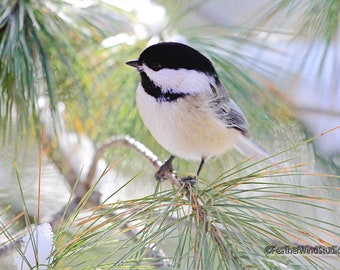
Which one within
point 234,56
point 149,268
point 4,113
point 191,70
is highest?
point 234,56

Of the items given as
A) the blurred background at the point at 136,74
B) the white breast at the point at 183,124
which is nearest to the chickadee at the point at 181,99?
the white breast at the point at 183,124

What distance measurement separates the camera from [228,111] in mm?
1353

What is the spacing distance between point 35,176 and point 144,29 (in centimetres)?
59

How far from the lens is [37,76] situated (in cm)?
125

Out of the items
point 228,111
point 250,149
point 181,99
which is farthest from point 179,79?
point 250,149

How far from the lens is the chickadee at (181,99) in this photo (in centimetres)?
121

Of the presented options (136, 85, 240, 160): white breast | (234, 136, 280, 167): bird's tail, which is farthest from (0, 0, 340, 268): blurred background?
(136, 85, 240, 160): white breast

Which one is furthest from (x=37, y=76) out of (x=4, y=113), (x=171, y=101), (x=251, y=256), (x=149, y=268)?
(x=251, y=256)

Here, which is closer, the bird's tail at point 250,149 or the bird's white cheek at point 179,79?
the bird's white cheek at point 179,79

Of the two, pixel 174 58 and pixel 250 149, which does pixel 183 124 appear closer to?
pixel 174 58

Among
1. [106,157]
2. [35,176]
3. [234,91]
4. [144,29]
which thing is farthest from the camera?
[35,176]

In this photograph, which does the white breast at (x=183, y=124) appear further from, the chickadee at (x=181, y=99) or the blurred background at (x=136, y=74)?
the blurred background at (x=136, y=74)

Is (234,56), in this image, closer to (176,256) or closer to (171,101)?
(171,101)

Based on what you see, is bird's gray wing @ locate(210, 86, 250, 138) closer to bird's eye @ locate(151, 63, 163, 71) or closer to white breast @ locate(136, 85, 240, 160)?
white breast @ locate(136, 85, 240, 160)
